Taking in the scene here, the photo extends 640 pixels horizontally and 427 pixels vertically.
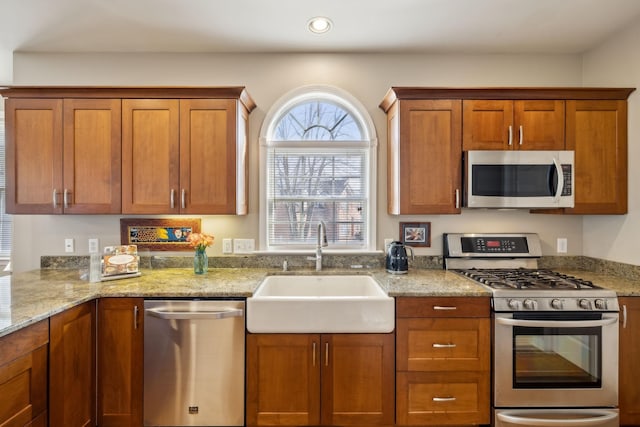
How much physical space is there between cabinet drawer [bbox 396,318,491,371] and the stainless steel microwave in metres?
0.86

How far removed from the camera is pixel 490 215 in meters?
2.86

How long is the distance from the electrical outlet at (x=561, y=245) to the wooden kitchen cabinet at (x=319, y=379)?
1760mm

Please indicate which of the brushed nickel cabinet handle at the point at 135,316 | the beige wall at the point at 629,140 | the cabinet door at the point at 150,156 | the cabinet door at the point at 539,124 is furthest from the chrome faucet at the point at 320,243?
the beige wall at the point at 629,140

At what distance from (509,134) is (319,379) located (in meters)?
2.07

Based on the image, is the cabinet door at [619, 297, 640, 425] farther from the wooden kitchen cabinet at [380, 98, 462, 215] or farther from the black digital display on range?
the wooden kitchen cabinet at [380, 98, 462, 215]

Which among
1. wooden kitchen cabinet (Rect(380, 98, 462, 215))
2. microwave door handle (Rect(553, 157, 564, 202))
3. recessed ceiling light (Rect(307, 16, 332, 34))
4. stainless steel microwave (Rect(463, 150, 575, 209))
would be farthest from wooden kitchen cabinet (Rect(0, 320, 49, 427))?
microwave door handle (Rect(553, 157, 564, 202))

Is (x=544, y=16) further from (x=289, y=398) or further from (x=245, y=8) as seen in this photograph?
(x=289, y=398)

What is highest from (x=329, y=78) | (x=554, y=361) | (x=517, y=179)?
(x=329, y=78)

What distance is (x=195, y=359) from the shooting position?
2059 millimetres

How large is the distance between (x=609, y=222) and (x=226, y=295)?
9.13ft

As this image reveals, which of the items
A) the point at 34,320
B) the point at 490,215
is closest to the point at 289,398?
the point at 34,320

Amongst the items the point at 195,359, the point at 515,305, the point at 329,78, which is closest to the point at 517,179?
the point at 515,305

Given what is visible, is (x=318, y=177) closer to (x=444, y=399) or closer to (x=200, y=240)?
(x=200, y=240)

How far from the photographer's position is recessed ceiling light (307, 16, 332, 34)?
2381 millimetres
